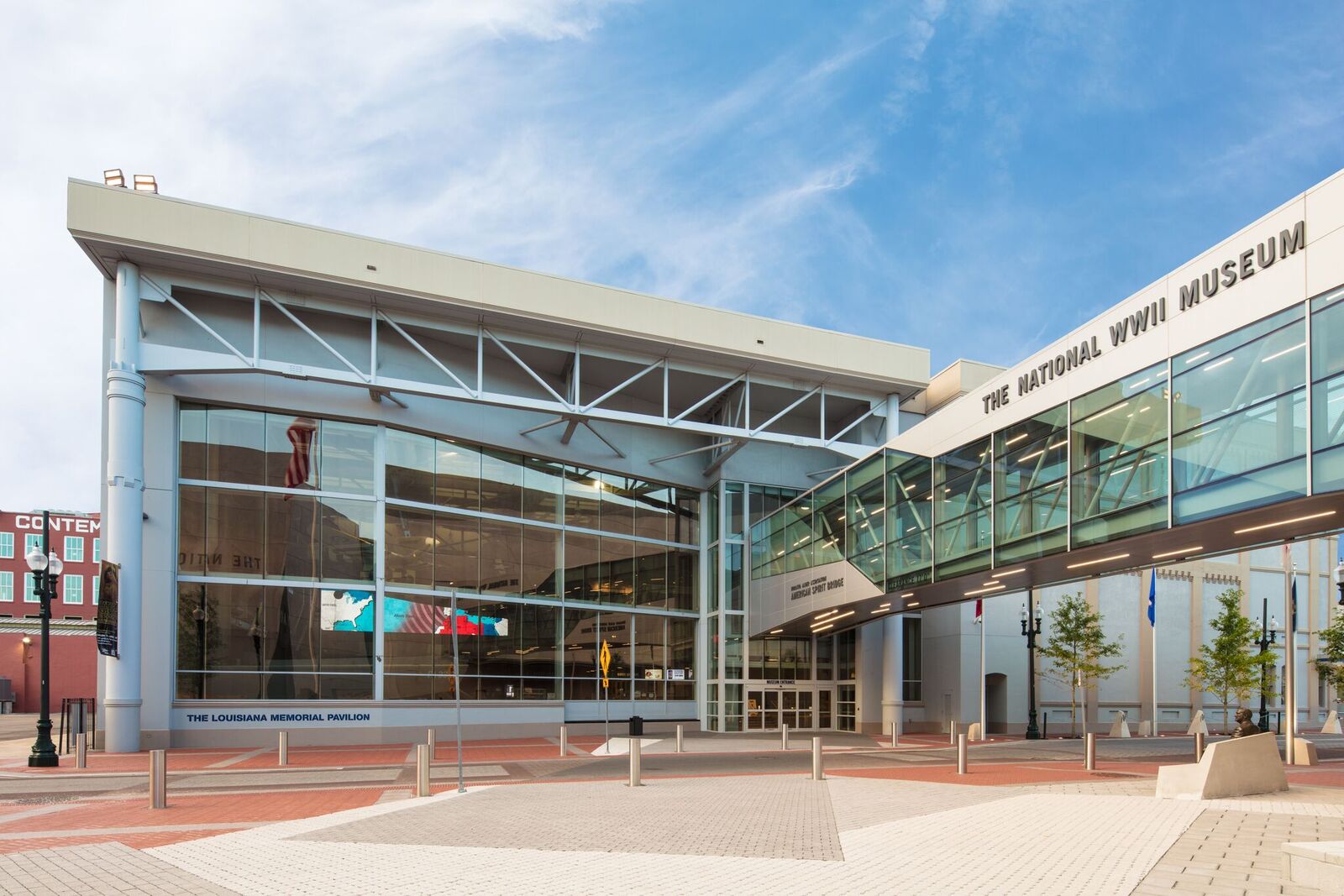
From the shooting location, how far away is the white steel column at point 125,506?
27.7 metres

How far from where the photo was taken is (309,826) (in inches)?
495

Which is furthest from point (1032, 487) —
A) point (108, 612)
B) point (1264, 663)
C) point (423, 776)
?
point (1264, 663)

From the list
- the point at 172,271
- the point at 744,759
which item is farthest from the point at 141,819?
the point at 172,271

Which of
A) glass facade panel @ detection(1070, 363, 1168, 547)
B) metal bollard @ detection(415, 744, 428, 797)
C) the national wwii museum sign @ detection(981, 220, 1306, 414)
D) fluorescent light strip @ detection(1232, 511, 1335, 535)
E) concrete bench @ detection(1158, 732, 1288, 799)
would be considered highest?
the national wwii museum sign @ detection(981, 220, 1306, 414)

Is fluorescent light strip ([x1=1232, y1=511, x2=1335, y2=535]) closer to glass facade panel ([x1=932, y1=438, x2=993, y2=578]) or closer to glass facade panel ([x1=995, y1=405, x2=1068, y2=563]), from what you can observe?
glass facade panel ([x1=995, y1=405, x2=1068, y2=563])

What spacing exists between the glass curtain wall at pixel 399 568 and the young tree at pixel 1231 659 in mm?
23284

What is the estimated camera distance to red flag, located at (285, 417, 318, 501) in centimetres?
3162

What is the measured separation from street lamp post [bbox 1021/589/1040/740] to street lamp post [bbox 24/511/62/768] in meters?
30.0

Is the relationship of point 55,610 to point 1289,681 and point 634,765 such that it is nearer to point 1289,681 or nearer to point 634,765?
point 634,765

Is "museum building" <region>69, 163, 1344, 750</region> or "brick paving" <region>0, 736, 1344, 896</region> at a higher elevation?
"museum building" <region>69, 163, 1344, 750</region>

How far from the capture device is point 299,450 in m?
31.9

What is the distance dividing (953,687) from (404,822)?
3122 centimetres

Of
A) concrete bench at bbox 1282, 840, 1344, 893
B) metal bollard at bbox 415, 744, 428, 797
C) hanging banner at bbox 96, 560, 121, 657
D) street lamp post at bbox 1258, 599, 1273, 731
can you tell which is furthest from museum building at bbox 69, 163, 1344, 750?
metal bollard at bbox 415, 744, 428, 797

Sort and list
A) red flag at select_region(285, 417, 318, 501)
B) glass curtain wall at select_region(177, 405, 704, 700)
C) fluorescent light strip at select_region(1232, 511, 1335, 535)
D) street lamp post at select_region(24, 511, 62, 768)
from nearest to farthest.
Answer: fluorescent light strip at select_region(1232, 511, 1335, 535) → street lamp post at select_region(24, 511, 62, 768) → glass curtain wall at select_region(177, 405, 704, 700) → red flag at select_region(285, 417, 318, 501)
